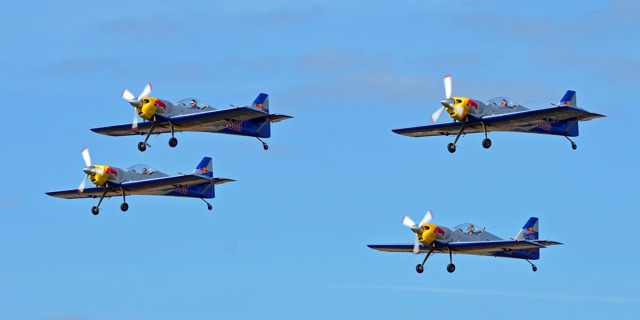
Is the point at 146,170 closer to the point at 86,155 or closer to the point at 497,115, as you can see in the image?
the point at 86,155

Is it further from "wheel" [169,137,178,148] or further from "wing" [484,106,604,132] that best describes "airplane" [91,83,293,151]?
"wing" [484,106,604,132]

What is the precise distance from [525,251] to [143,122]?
23949 mm

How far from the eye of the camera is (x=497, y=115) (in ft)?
333

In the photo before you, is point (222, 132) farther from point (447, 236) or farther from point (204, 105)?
point (447, 236)

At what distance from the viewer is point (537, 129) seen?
104875mm

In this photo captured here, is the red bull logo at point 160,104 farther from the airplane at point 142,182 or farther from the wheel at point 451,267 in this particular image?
the wheel at point 451,267

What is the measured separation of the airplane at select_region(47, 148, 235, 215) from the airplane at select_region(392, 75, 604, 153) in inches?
570

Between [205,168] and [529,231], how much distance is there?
20.1 metres

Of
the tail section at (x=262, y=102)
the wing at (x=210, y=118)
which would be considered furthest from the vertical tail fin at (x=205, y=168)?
the wing at (x=210, y=118)

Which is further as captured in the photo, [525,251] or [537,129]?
[525,251]

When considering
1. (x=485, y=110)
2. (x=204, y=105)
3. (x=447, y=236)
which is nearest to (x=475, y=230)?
(x=447, y=236)

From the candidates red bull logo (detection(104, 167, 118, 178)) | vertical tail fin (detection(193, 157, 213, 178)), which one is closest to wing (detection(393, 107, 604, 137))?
vertical tail fin (detection(193, 157, 213, 178))

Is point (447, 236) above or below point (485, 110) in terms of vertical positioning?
below

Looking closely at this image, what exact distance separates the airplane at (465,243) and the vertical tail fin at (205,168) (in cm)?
1345
